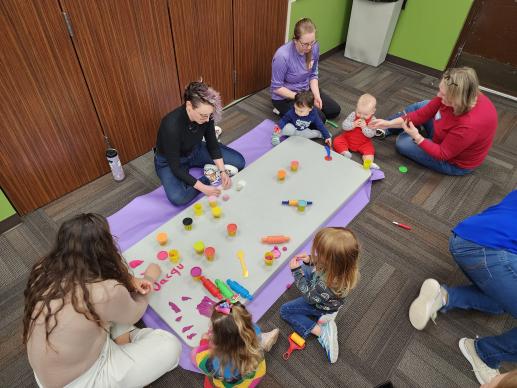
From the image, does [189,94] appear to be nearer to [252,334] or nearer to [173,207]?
[173,207]

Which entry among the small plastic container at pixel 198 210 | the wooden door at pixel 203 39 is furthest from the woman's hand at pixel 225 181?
the wooden door at pixel 203 39

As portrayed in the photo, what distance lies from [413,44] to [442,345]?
10.9 ft

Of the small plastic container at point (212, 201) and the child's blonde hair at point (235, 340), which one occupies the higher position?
the child's blonde hair at point (235, 340)

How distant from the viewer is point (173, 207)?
2.33 metres

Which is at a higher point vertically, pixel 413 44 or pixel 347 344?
pixel 413 44

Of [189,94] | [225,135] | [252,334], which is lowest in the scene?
[225,135]

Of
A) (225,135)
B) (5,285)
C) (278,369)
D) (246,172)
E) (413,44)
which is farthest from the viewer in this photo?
(413,44)

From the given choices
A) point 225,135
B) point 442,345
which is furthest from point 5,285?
point 442,345

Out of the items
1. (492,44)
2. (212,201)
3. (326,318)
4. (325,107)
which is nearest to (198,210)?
(212,201)

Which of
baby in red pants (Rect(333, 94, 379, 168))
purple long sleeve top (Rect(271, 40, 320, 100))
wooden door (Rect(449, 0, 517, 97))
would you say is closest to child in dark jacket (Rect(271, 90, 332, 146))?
baby in red pants (Rect(333, 94, 379, 168))

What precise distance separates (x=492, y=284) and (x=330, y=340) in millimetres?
792

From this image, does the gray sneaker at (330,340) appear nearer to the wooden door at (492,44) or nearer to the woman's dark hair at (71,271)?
the woman's dark hair at (71,271)

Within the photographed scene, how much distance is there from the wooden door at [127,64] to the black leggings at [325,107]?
902 mm

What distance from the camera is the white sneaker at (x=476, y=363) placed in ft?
5.25
